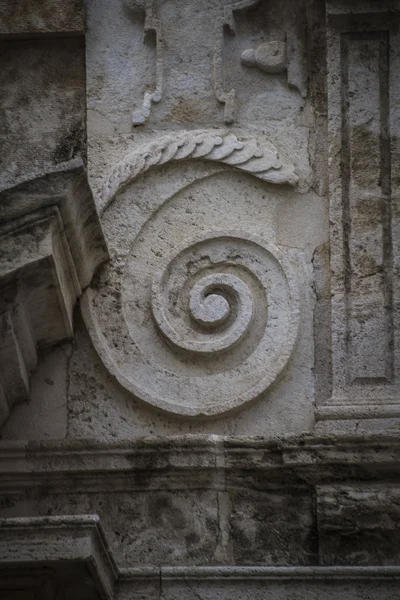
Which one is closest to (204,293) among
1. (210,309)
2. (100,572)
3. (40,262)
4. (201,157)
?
(210,309)

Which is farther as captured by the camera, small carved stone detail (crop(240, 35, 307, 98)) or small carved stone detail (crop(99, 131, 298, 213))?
small carved stone detail (crop(240, 35, 307, 98))

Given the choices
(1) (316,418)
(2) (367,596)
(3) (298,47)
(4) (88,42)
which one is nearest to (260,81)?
(3) (298,47)

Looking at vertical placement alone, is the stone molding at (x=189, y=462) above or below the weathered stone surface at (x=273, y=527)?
above

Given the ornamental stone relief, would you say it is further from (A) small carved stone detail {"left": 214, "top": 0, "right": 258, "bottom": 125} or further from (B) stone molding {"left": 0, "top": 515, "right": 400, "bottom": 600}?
(B) stone molding {"left": 0, "top": 515, "right": 400, "bottom": 600}

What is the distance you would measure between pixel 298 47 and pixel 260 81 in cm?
17

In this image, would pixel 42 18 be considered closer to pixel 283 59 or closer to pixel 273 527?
pixel 283 59

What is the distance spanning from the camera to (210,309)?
629cm

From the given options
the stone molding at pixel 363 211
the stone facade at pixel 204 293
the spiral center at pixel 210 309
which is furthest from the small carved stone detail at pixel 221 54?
the spiral center at pixel 210 309

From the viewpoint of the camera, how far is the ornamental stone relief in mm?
6246

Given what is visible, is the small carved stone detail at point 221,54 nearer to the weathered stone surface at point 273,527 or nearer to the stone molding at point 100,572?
the weathered stone surface at point 273,527

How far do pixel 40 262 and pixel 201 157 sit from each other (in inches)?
35.1

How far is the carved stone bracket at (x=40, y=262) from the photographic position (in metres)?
5.78

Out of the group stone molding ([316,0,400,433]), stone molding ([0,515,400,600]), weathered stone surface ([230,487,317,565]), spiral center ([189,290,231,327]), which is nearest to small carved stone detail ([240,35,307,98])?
stone molding ([316,0,400,433])

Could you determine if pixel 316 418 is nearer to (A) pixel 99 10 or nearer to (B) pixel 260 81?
(B) pixel 260 81
